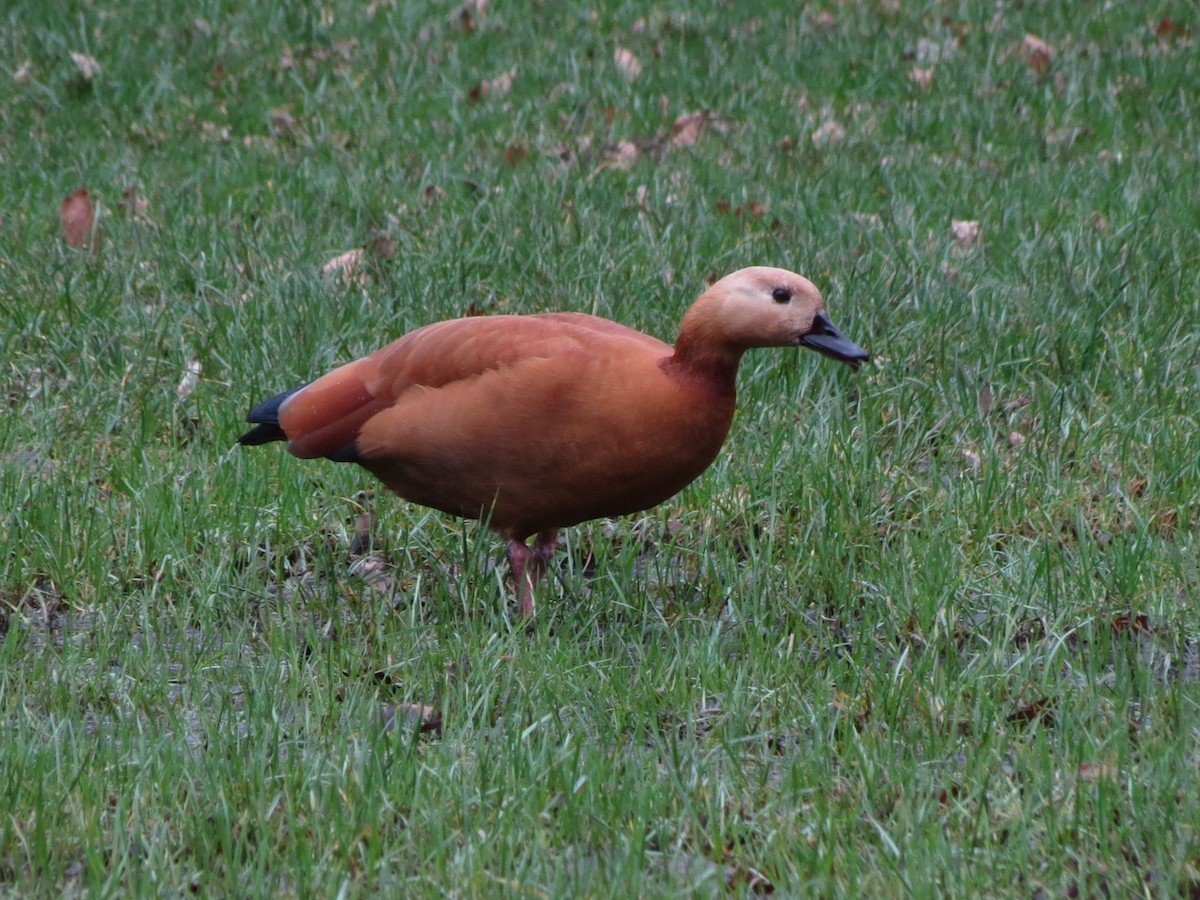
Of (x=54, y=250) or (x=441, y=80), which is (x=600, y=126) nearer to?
(x=441, y=80)

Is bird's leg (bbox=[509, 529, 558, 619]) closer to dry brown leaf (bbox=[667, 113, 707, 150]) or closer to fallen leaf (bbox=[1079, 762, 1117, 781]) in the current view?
fallen leaf (bbox=[1079, 762, 1117, 781])

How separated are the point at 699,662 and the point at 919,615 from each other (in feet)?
1.94

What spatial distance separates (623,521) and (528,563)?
54 centimetres

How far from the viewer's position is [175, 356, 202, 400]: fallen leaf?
5214 mm

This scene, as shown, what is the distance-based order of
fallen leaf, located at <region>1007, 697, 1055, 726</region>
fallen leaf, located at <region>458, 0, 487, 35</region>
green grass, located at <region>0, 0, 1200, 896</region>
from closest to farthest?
green grass, located at <region>0, 0, 1200, 896</region> → fallen leaf, located at <region>1007, 697, 1055, 726</region> → fallen leaf, located at <region>458, 0, 487, 35</region>

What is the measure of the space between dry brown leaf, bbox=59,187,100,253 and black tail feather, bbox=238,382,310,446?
7.04 ft

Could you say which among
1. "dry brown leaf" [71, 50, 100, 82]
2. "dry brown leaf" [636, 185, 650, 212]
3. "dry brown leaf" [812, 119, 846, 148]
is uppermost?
"dry brown leaf" [71, 50, 100, 82]

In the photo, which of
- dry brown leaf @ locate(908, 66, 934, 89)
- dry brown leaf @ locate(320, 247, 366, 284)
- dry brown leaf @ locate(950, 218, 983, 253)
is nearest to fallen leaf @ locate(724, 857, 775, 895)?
dry brown leaf @ locate(320, 247, 366, 284)

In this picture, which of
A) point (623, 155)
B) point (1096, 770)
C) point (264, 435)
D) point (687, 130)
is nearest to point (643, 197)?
point (623, 155)

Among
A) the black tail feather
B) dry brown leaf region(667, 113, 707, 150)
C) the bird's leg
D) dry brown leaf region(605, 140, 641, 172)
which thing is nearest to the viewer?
the bird's leg

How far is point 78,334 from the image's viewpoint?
5.39 m

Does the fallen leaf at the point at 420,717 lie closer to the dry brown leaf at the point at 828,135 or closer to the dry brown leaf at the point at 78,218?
the dry brown leaf at the point at 78,218

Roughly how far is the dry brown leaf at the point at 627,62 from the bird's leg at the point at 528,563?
4725mm

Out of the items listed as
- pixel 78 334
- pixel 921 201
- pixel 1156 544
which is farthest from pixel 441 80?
pixel 1156 544
